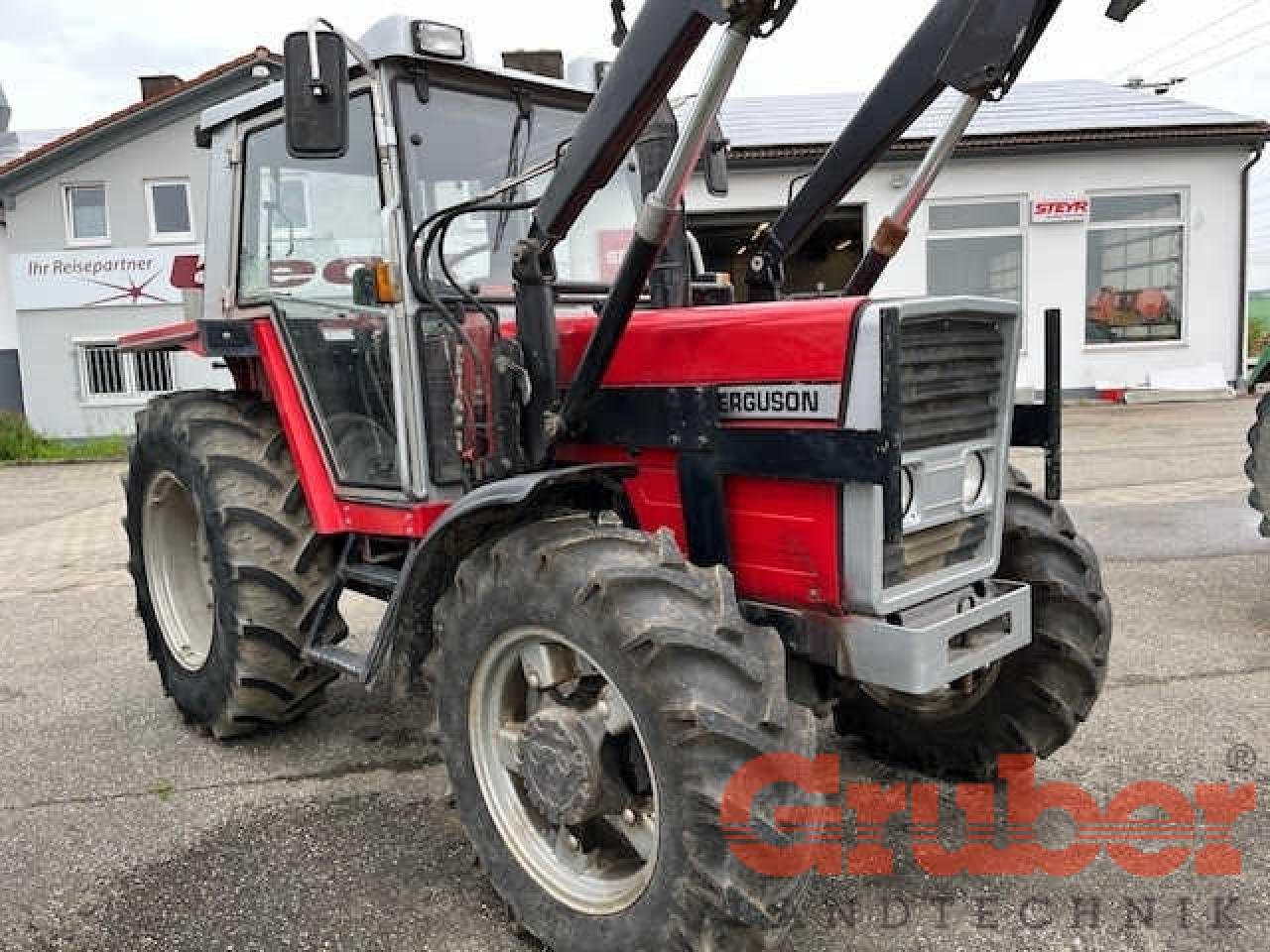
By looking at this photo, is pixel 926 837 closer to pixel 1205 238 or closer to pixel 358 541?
pixel 358 541

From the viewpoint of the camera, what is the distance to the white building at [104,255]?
17.2 m

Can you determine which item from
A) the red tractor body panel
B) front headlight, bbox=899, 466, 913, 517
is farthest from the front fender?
front headlight, bbox=899, 466, 913, 517

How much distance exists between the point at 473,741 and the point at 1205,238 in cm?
1618

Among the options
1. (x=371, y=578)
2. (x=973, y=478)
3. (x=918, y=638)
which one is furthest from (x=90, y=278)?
(x=918, y=638)

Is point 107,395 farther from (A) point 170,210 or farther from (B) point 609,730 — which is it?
(B) point 609,730

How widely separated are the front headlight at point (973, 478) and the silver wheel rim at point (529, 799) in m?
1.10

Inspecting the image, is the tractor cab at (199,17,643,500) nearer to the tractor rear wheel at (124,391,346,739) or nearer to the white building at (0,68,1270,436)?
the tractor rear wheel at (124,391,346,739)

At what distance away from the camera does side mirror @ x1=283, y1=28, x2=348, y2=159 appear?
8.91 feet

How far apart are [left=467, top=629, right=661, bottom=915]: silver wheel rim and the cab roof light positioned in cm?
179

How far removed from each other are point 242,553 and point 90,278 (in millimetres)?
15997

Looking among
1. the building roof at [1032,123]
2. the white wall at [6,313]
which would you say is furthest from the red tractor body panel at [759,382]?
the white wall at [6,313]

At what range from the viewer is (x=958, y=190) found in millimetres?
15414

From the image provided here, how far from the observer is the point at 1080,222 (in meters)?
15.4

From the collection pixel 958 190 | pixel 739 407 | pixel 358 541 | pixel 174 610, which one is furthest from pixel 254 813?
pixel 958 190
